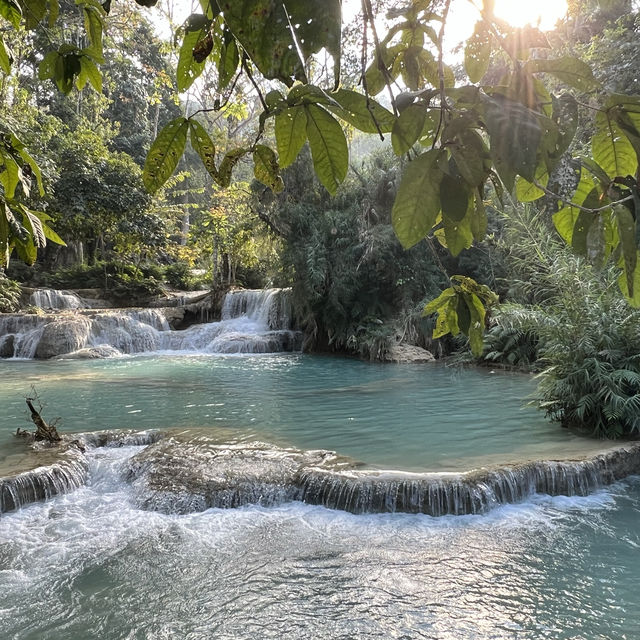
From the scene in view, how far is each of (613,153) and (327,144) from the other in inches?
15.5

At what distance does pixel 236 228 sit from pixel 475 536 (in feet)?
53.9

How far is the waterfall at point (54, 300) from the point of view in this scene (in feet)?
60.8

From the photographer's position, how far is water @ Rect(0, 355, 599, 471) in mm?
5910

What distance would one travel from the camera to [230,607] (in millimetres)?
3330

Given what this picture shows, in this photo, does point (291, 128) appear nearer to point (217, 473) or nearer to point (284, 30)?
point (284, 30)

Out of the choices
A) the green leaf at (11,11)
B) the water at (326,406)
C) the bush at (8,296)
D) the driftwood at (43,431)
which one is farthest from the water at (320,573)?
the bush at (8,296)

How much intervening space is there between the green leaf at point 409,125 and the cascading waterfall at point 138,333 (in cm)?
1520

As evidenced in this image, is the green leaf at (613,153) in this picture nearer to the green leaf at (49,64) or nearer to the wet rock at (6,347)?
the green leaf at (49,64)

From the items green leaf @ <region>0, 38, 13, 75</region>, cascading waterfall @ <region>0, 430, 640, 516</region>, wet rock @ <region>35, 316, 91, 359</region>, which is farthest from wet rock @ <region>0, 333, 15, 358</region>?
green leaf @ <region>0, 38, 13, 75</region>

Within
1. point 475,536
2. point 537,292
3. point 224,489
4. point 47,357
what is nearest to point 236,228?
point 47,357

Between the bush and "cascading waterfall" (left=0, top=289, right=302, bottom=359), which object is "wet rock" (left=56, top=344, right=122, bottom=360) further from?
the bush

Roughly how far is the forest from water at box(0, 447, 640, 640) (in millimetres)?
1706

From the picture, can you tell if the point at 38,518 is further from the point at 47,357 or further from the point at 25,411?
the point at 47,357

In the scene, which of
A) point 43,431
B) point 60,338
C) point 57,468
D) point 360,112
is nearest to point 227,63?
point 360,112
